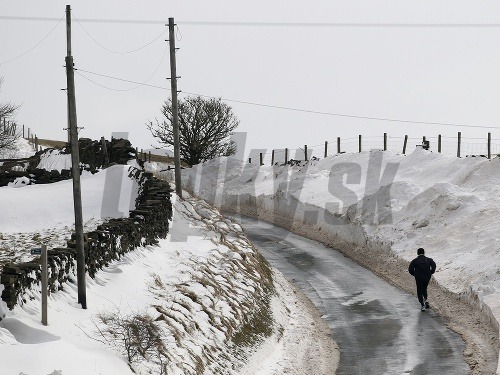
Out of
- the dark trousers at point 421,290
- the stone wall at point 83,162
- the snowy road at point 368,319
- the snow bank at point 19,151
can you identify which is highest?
the stone wall at point 83,162

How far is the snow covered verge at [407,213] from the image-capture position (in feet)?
75.8

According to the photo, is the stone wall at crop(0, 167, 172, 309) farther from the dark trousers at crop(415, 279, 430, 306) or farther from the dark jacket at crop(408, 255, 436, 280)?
the dark trousers at crop(415, 279, 430, 306)

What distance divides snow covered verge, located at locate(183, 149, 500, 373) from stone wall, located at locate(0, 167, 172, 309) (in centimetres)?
864

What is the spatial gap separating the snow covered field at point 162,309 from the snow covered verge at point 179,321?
0.09 feet

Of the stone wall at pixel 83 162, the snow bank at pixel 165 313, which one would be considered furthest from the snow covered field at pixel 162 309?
the stone wall at pixel 83 162

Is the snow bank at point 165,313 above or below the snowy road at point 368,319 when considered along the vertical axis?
above

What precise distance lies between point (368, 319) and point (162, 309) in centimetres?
821

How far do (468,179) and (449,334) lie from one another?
16.4 metres

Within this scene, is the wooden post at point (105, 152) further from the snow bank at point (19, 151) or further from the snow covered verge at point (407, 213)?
the snow bank at point (19, 151)

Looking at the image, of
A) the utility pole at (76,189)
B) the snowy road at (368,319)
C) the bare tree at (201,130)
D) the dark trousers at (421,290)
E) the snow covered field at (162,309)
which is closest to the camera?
the snow covered field at (162,309)

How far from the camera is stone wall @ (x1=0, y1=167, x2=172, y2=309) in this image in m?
14.1

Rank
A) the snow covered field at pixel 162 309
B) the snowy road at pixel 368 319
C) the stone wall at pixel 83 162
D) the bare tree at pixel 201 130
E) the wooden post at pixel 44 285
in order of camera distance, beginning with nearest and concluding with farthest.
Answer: the snow covered field at pixel 162 309 → the wooden post at pixel 44 285 → the snowy road at pixel 368 319 → the stone wall at pixel 83 162 → the bare tree at pixel 201 130

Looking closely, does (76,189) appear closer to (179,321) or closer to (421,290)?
(179,321)

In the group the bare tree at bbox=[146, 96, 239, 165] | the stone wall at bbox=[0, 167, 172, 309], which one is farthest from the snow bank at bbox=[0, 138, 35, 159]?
the stone wall at bbox=[0, 167, 172, 309]
